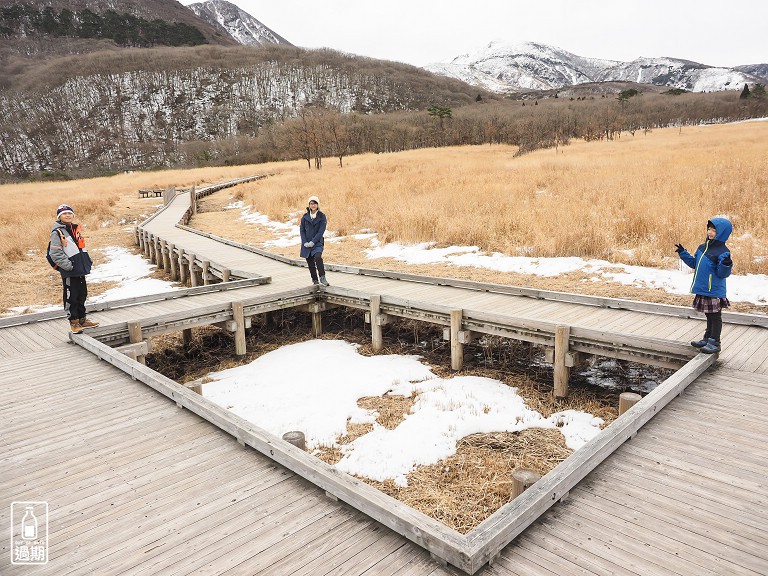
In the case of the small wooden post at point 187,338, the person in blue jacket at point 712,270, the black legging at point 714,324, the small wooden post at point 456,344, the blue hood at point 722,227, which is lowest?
the small wooden post at point 187,338

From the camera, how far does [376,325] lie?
9.50 m

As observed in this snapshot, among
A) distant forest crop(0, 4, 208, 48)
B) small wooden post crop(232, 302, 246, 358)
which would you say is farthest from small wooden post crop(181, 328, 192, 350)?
distant forest crop(0, 4, 208, 48)

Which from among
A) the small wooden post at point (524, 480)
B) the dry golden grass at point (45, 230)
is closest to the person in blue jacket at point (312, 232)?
the small wooden post at point (524, 480)

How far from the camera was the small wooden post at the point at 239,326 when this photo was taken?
9422 mm

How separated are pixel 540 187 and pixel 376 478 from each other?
685 inches

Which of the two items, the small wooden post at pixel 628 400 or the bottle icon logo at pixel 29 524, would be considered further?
the small wooden post at pixel 628 400

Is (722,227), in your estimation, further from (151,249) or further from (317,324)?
(151,249)

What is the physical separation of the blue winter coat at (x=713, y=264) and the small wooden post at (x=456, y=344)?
134 inches

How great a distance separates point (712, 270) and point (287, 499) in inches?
203

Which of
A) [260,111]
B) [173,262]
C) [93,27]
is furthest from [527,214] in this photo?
[93,27]

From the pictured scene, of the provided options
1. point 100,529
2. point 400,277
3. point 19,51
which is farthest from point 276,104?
point 100,529

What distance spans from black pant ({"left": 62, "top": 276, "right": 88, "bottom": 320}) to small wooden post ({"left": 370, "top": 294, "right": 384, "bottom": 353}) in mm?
4724

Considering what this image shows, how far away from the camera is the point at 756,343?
6602 millimetres

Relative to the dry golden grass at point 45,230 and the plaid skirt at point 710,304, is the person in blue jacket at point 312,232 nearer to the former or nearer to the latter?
the plaid skirt at point 710,304
